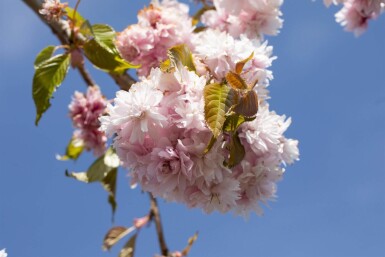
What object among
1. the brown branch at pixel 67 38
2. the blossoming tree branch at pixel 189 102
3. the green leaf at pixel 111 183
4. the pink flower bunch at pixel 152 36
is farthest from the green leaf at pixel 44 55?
the green leaf at pixel 111 183

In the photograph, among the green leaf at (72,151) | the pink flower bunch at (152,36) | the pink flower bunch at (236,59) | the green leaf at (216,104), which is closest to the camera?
the green leaf at (216,104)

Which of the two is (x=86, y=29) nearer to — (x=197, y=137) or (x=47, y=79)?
(x=47, y=79)

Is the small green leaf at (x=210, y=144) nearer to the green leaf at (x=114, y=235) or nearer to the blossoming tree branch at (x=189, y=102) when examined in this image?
the blossoming tree branch at (x=189, y=102)

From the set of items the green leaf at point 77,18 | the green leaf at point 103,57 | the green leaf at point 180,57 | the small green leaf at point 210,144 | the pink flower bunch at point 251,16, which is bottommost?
the small green leaf at point 210,144

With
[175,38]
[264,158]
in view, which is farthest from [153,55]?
[264,158]

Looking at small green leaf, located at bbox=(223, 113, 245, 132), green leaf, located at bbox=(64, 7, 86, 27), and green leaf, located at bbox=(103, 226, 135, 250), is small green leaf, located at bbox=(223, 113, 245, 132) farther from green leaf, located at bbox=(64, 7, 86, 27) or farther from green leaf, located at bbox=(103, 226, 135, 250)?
green leaf, located at bbox=(103, 226, 135, 250)

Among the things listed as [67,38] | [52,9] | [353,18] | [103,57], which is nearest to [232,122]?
[103,57]
